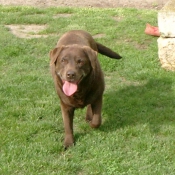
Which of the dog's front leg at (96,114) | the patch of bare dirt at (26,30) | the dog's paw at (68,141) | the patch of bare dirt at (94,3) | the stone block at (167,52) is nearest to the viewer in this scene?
the dog's paw at (68,141)

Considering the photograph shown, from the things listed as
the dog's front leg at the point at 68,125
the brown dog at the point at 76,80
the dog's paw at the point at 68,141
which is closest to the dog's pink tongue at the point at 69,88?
the brown dog at the point at 76,80

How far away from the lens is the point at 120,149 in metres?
4.80

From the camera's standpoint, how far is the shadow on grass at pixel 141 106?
5.49 meters

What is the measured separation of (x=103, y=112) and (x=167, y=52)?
1937mm

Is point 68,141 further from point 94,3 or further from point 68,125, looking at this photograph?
point 94,3

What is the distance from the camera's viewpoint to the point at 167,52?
714 centimetres

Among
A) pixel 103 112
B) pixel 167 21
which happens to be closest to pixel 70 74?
pixel 103 112

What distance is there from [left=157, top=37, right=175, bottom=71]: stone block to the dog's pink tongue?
115 inches

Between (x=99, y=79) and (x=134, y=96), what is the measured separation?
1.37 m

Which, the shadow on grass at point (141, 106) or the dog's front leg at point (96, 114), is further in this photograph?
the shadow on grass at point (141, 106)

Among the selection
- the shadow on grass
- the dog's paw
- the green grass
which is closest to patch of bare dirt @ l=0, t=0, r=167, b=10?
the green grass

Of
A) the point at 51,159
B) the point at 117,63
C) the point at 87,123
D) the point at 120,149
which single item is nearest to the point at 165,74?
the point at 117,63

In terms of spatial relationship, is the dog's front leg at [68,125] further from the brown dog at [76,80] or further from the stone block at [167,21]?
the stone block at [167,21]

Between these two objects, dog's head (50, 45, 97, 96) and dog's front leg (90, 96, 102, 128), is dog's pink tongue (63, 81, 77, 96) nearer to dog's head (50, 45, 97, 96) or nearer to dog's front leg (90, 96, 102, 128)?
dog's head (50, 45, 97, 96)
